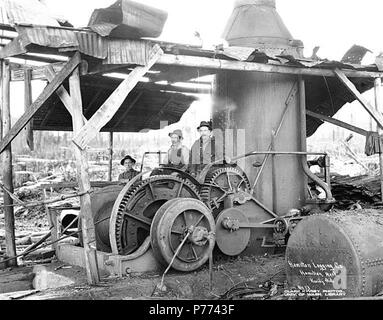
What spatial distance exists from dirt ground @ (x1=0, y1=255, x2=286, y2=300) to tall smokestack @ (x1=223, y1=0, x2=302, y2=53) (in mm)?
4604

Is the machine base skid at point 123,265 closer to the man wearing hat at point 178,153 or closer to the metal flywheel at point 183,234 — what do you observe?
the metal flywheel at point 183,234

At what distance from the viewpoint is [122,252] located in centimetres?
772

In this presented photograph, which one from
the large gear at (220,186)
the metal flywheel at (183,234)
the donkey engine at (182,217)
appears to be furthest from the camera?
the large gear at (220,186)

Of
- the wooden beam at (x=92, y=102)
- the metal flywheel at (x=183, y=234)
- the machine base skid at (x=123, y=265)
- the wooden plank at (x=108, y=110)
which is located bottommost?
the machine base skid at (x=123, y=265)

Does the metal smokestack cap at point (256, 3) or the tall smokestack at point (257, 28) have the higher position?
the metal smokestack cap at point (256, 3)

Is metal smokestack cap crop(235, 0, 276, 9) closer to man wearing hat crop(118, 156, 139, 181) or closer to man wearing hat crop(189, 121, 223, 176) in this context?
man wearing hat crop(189, 121, 223, 176)

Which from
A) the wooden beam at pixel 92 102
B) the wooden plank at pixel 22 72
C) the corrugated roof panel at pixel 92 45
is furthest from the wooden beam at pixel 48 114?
the corrugated roof panel at pixel 92 45

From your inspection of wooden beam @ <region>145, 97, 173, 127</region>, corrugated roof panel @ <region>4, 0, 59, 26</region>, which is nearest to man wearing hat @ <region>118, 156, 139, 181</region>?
wooden beam @ <region>145, 97, 173, 127</region>

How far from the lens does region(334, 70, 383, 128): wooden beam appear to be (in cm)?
991

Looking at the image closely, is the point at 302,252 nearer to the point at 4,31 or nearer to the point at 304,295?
the point at 304,295

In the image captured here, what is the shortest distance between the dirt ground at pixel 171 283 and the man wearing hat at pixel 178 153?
74.5 inches

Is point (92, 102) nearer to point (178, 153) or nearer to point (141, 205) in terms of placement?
point (178, 153)

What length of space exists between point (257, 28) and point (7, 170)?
230 inches

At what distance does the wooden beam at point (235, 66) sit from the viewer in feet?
26.0
